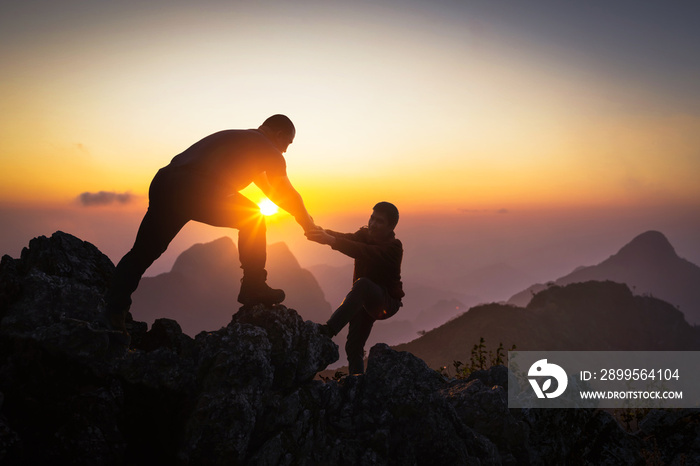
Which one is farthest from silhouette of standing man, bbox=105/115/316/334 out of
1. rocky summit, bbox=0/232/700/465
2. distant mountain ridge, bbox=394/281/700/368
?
distant mountain ridge, bbox=394/281/700/368

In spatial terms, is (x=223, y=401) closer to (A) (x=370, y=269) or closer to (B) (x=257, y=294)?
(B) (x=257, y=294)

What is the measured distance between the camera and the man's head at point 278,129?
708 cm

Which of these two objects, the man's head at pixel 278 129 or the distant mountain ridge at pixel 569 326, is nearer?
the man's head at pixel 278 129

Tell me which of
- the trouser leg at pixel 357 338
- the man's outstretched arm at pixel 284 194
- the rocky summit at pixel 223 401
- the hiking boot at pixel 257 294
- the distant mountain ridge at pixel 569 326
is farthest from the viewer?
the distant mountain ridge at pixel 569 326

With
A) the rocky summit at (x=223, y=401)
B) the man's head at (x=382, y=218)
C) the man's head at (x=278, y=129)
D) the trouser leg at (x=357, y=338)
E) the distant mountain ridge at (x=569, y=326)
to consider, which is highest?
the distant mountain ridge at (x=569, y=326)

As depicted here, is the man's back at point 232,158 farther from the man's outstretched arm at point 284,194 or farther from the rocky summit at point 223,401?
the rocky summit at point 223,401

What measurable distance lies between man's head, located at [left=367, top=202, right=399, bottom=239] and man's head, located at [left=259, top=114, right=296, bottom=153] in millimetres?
2159

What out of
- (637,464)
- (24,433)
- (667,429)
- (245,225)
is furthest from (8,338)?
(667,429)

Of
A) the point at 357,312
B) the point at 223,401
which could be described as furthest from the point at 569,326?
the point at 223,401

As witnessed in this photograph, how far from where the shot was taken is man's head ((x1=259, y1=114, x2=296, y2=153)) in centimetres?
708

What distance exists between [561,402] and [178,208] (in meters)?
7.32

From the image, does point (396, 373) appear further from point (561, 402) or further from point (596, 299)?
point (596, 299)

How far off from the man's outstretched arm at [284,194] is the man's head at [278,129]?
2.00ft

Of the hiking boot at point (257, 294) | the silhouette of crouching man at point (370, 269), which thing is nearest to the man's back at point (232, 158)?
the silhouette of crouching man at point (370, 269)
